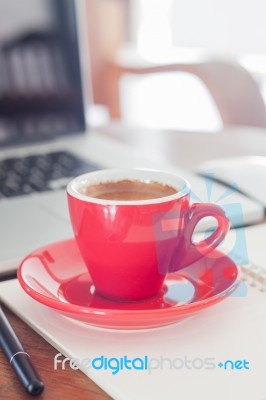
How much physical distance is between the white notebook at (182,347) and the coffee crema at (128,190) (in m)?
0.09

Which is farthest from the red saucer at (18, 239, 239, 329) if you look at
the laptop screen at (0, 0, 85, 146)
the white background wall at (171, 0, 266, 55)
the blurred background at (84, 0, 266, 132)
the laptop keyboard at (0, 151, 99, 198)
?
the white background wall at (171, 0, 266, 55)

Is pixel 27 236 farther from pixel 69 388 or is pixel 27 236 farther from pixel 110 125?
pixel 110 125

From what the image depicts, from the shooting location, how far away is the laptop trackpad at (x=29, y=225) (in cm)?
48

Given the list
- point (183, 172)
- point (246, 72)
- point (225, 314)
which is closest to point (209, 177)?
point (183, 172)

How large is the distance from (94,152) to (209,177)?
18cm

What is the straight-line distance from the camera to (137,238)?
1.24ft

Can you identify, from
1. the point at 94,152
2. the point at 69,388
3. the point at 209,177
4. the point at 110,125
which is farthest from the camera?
the point at 110,125

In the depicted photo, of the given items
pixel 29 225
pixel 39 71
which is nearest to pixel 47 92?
pixel 39 71

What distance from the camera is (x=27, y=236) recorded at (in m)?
0.51

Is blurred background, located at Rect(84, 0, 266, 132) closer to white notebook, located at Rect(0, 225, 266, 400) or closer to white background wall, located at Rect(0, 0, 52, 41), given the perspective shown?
white background wall, located at Rect(0, 0, 52, 41)

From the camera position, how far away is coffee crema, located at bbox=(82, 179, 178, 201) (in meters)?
0.42

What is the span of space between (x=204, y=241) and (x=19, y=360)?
150 millimetres

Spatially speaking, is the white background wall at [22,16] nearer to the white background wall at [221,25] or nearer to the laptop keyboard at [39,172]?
the laptop keyboard at [39,172]

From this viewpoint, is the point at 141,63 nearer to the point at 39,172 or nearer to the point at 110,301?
the point at 39,172
